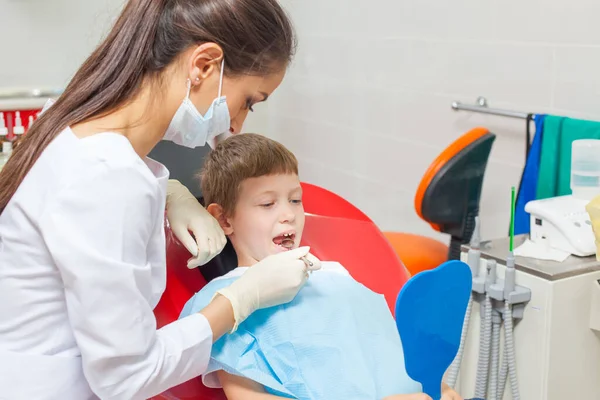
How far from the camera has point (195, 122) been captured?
124 cm

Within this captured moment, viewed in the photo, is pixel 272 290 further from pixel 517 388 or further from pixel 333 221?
pixel 517 388

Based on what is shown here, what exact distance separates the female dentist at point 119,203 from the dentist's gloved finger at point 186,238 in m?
0.17

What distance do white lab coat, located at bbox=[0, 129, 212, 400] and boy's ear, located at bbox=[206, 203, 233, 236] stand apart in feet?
1.24

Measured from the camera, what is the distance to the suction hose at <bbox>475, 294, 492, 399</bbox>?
1.81 m

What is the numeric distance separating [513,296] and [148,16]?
1088 millimetres

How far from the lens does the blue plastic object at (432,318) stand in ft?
3.81

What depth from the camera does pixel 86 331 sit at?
42.4 inches

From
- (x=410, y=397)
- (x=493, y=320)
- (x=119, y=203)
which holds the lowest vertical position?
(x=493, y=320)

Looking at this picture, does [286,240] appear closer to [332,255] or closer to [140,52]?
[332,255]

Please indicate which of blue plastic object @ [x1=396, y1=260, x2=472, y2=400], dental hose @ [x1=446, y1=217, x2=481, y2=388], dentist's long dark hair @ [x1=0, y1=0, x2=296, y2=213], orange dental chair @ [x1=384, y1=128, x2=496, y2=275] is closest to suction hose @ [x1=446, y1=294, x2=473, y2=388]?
dental hose @ [x1=446, y1=217, x2=481, y2=388]

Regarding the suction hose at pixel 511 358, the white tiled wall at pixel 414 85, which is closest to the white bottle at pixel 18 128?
the white tiled wall at pixel 414 85

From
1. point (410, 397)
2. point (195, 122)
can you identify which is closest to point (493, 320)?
point (410, 397)

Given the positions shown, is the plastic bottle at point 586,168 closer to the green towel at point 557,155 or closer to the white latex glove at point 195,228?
the green towel at point 557,155

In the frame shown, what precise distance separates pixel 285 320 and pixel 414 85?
1448 mm
